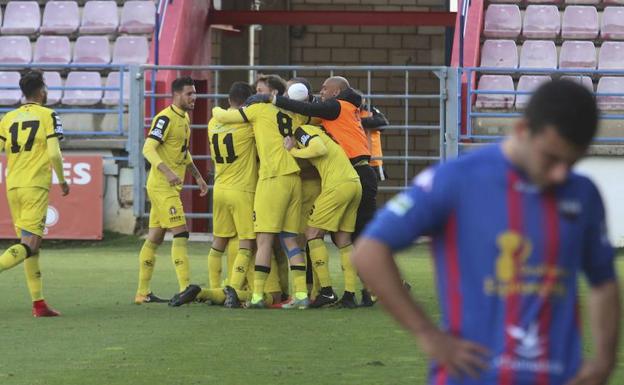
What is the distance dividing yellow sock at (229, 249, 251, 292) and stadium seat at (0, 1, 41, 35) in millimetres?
12071

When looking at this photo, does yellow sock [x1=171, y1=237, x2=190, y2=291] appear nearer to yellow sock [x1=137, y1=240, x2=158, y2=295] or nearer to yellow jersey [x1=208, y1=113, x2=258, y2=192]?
yellow sock [x1=137, y1=240, x2=158, y2=295]

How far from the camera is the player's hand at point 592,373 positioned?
345cm

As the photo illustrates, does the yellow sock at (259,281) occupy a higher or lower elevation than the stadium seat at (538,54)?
lower

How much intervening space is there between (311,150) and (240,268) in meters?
1.25

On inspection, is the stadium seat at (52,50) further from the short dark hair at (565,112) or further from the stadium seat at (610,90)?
the short dark hair at (565,112)

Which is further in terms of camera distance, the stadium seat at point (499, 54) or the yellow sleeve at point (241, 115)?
the stadium seat at point (499, 54)

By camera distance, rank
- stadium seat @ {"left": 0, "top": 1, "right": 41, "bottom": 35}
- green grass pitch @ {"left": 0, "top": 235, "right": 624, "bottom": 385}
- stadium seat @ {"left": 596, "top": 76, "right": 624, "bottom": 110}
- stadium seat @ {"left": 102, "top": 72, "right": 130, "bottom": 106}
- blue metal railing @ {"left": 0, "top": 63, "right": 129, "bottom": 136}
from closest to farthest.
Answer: green grass pitch @ {"left": 0, "top": 235, "right": 624, "bottom": 385} → blue metal railing @ {"left": 0, "top": 63, "right": 129, "bottom": 136} → stadium seat @ {"left": 596, "top": 76, "right": 624, "bottom": 110} → stadium seat @ {"left": 102, "top": 72, "right": 130, "bottom": 106} → stadium seat @ {"left": 0, "top": 1, "right": 41, "bottom": 35}

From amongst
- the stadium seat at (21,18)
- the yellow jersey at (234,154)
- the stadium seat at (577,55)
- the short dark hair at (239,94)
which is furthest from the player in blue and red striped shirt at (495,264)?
the stadium seat at (21,18)

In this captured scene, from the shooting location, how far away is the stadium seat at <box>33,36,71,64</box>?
72.4 ft

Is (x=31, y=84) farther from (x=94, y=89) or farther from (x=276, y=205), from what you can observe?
(x=94, y=89)

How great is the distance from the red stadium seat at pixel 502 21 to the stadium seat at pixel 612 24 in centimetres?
130

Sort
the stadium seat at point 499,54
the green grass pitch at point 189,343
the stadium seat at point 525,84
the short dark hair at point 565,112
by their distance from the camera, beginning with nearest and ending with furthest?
the short dark hair at point 565,112 < the green grass pitch at point 189,343 < the stadium seat at point 525,84 < the stadium seat at point 499,54

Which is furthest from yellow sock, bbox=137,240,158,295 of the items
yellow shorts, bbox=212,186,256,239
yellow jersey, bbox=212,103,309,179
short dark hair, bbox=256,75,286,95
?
short dark hair, bbox=256,75,286,95

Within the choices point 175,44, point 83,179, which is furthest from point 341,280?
point 175,44
